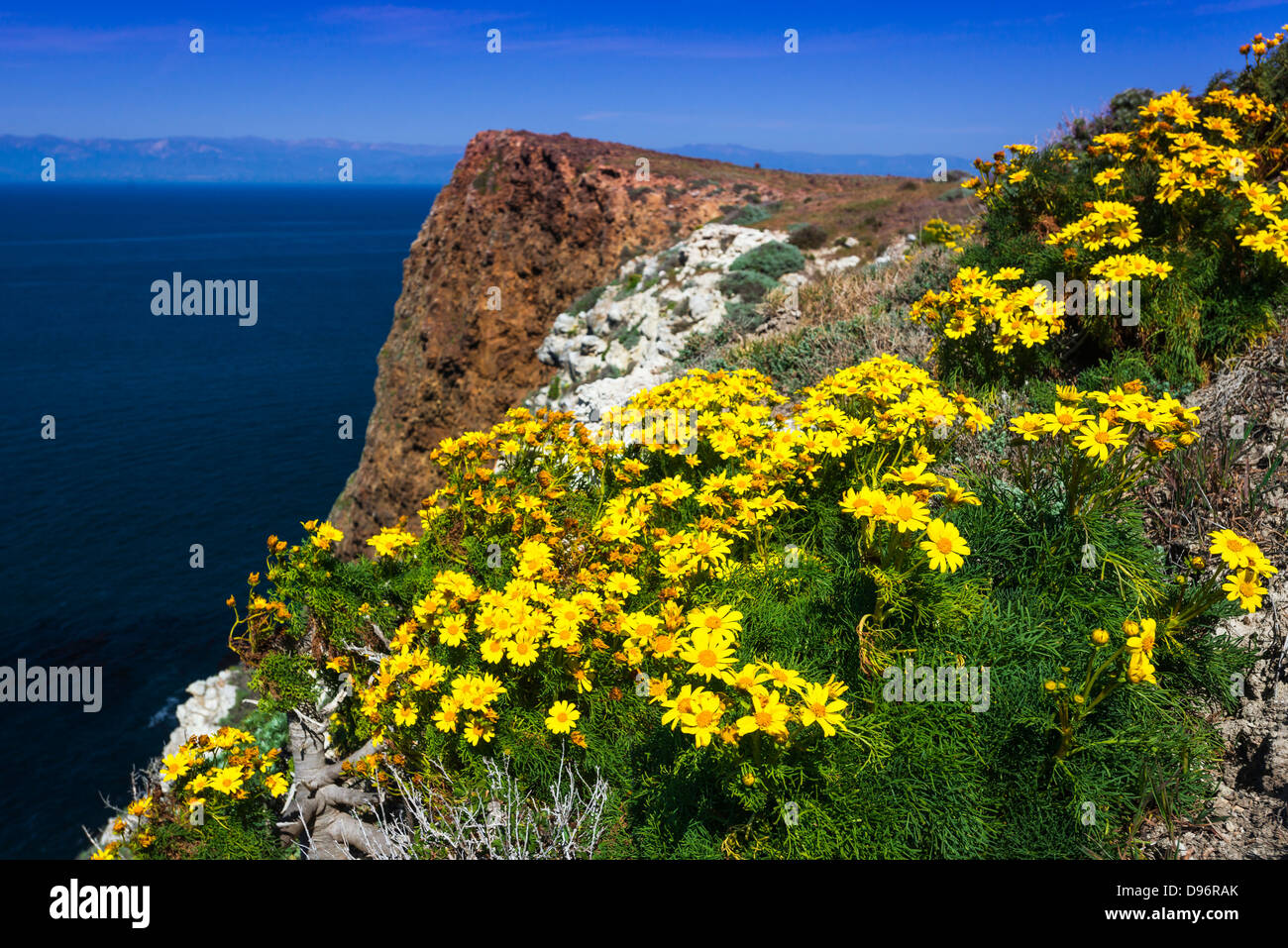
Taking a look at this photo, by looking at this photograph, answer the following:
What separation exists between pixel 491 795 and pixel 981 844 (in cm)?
241

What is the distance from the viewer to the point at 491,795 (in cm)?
377

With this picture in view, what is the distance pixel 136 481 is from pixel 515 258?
26.1 m

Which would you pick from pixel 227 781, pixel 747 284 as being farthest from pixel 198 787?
pixel 747 284

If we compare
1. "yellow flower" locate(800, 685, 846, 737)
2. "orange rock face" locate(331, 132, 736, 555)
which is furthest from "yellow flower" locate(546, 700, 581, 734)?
"orange rock face" locate(331, 132, 736, 555)

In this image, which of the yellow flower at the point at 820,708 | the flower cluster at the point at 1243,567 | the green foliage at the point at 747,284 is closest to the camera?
the flower cluster at the point at 1243,567

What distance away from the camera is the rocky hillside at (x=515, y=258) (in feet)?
77.2

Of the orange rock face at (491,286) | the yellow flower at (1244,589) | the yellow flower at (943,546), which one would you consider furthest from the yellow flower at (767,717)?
the orange rock face at (491,286)

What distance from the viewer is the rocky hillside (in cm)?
2352

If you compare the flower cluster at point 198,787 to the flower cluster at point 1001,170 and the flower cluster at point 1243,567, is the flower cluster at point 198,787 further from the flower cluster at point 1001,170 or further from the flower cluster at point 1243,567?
the flower cluster at point 1001,170

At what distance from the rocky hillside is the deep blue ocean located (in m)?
8.84

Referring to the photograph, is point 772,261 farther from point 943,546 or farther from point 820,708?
point 820,708

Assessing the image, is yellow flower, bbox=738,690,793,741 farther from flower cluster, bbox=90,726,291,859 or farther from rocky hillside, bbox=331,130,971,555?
rocky hillside, bbox=331,130,971,555

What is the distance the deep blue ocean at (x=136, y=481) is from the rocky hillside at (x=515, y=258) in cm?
884
